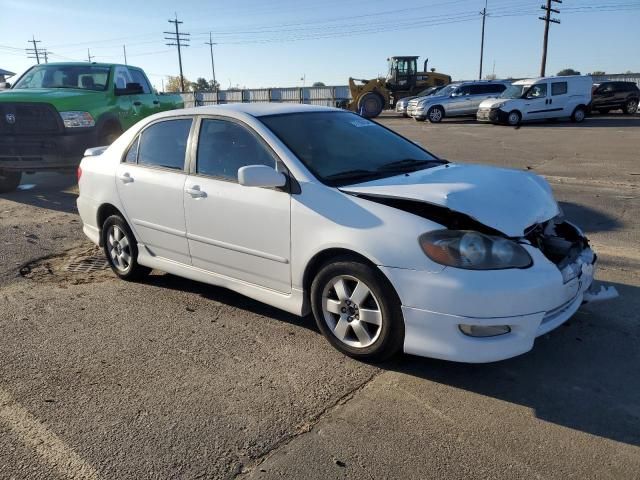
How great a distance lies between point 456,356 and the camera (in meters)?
3.09

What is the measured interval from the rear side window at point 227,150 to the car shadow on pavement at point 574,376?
1744mm

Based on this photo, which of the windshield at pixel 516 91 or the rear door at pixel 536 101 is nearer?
the rear door at pixel 536 101

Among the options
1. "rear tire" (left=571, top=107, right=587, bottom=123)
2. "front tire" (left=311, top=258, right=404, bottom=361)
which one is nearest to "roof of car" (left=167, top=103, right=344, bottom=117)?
"front tire" (left=311, top=258, right=404, bottom=361)

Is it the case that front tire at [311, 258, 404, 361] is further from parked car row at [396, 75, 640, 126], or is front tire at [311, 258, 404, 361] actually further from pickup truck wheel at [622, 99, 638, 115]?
pickup truck wheel at [622, 99, 638, 115]

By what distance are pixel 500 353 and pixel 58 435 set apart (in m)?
2.36

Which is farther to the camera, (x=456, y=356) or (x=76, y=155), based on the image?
(x=76, y=155)

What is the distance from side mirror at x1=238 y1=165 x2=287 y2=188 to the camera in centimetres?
356

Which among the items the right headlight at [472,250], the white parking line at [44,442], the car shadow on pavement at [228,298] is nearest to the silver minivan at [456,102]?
the car shadow on pavement at [228,298]

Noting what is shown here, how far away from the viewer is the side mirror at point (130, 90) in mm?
10301

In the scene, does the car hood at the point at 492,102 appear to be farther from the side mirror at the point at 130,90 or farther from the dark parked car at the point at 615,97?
the side mirror at the point at 130,90

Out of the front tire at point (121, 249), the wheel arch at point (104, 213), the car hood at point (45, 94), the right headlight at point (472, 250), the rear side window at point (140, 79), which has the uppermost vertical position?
the rear side window at point (140, 79)

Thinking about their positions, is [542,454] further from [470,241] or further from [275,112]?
[275,112]

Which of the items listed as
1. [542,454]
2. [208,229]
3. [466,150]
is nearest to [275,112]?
[208,229]

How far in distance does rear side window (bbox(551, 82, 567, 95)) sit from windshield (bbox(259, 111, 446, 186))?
2091cm
